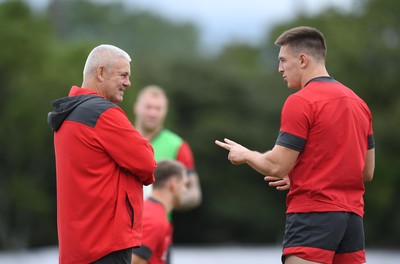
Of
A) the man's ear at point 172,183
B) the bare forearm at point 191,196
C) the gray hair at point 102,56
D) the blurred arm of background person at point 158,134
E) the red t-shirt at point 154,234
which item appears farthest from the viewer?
the blurred arm of background person at point 158,134

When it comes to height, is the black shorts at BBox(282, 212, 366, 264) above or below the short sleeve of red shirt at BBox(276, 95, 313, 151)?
below

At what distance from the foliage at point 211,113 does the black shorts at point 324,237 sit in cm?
2458

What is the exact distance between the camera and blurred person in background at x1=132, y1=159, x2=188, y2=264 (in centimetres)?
764

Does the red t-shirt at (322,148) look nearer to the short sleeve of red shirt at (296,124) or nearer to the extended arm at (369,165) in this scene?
the short sleeve of red shirt at (296,124)

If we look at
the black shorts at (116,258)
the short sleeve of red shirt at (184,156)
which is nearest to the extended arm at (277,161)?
the black shorts at (116,258)

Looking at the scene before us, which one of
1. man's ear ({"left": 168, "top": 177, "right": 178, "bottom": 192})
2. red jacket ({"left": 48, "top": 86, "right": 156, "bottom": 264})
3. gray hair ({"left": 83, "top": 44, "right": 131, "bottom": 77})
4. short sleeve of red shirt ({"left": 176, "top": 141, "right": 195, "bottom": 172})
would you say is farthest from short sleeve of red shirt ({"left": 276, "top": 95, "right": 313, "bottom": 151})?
short sleeve of red shirt ({"left": 176, "top": 141, "right": 195, "bottom": 172})

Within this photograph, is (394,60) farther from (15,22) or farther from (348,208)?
(348,208)

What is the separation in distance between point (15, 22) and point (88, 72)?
91.8ft

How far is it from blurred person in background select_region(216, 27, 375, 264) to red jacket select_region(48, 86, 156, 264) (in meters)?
0.72

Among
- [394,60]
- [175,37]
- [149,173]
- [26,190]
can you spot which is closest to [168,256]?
[149,173]

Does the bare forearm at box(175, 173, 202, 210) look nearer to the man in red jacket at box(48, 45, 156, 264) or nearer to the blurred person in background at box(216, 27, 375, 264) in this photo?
the man in red jacket at box(48, 45, 156, 264)

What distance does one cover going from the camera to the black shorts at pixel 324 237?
578 cm

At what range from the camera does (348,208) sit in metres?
5.86

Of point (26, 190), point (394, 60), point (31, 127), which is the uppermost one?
point (394, 60)
